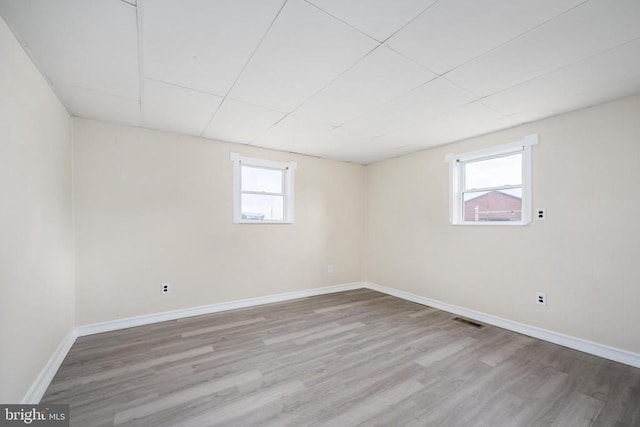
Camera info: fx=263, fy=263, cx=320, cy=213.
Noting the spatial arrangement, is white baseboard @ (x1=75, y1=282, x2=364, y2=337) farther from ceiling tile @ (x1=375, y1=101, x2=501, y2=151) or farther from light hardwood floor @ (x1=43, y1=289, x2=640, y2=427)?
ceiling tile @ (x1=375, y1=101, x2=501, y2=151)

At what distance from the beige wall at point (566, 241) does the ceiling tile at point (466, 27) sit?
181 centimetres

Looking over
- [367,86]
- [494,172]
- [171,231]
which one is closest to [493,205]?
[494,172]

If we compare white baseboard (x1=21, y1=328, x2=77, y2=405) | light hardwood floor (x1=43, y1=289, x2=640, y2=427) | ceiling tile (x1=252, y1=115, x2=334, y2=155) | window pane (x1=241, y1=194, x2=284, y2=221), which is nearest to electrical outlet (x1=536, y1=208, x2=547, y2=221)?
light hardwood floor (x1=43, y1=289, x2=640, y2=427)

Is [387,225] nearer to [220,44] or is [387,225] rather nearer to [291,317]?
[291,317]

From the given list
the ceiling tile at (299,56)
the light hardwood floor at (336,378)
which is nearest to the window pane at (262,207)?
the light hardwood floor at (336,378)

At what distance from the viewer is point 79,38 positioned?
66.6 inches

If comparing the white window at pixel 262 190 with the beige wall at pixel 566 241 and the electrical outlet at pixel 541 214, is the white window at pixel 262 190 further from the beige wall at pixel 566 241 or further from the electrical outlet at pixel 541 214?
the electrical outlet at pixel 541 214

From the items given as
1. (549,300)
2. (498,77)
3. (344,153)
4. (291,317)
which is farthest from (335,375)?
(344,153)

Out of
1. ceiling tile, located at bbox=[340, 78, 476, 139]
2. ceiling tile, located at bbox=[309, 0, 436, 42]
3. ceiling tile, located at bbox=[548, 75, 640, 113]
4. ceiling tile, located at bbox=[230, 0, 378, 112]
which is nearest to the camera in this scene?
ceiling tile, located at bbox=[309, 0, 436, 42]

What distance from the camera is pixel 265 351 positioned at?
2611 mm

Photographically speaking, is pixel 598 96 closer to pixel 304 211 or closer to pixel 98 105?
pixel 304 211

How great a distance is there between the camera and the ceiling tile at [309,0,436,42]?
1437 millimetres

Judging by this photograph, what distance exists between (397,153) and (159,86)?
3.46 m

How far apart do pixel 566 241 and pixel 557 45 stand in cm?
202
